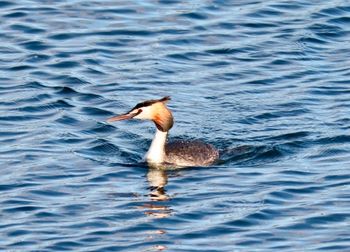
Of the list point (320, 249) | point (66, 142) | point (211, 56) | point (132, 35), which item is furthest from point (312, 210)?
point (132, 35)

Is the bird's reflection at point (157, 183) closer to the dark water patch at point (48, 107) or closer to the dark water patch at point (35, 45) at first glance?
the dark water patch at point (48, 107)

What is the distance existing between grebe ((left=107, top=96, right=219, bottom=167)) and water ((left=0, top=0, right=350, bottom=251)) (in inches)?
8.0

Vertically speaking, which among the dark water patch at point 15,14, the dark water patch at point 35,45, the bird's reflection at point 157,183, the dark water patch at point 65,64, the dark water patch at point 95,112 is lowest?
the bird's reflection at point 157,183

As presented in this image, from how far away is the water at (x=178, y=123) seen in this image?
14.7 metres

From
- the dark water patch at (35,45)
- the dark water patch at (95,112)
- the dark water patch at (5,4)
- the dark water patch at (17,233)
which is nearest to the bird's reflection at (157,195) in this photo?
the dark water patch at (17,233)

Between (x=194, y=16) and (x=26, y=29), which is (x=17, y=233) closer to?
(x=26, y=29)

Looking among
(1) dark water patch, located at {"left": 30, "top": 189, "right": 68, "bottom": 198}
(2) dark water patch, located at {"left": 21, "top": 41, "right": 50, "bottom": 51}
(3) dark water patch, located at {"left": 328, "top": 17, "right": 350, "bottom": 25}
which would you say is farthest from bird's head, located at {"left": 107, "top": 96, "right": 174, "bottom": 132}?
(3) dark water patch, located at {"left": 328, "top": 17, "right": 350, "bottom": 25}

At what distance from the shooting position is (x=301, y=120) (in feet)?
62.8

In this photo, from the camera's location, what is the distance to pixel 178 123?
19.4 metres

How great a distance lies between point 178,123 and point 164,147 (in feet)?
5.08

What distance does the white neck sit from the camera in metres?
17.6

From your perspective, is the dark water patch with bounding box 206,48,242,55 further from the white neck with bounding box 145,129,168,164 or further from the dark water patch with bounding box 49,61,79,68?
the white neck with bounding box 145,129,168,164

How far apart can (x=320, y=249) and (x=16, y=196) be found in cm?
395

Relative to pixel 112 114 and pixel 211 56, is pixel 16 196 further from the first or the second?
pixel 211 56
